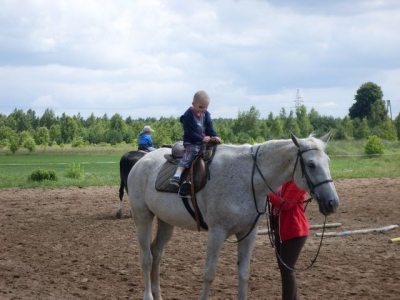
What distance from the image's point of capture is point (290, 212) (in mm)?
5422

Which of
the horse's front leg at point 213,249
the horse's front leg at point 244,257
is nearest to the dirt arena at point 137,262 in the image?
the horse's front leg at point 244,257

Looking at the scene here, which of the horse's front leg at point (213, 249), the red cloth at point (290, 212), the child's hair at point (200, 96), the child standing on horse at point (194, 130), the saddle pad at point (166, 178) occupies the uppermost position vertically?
the child's hair at point (200, 96)

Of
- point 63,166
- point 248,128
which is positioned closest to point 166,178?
point 63,166

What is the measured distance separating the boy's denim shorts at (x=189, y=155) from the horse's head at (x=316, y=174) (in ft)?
3.63

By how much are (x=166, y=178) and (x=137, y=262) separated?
267 cm

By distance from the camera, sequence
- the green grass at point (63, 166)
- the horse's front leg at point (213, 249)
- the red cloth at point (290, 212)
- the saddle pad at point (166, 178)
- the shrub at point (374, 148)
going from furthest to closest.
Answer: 1. the shrub at point (374, 148)
2. the green grass at point (63, 166)
3. the saddle pad at point (166, 178)
4. the red cloth at point (290, 212)
5. the horse's front leg at point (213, 249)

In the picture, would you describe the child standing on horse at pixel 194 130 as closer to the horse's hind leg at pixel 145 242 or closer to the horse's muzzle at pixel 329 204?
the horse's hind leg at pixel 145 242

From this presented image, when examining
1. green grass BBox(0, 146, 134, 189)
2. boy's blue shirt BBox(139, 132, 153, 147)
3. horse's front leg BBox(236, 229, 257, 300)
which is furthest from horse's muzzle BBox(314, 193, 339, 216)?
green grass BBox(0, 146, 134, 189)

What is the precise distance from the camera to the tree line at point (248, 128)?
159 feet

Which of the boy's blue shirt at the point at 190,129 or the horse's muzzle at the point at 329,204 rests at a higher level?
the boy's blue shirt at the point at 190,129

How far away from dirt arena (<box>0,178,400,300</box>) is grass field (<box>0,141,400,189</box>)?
Result: 5970 millimetres

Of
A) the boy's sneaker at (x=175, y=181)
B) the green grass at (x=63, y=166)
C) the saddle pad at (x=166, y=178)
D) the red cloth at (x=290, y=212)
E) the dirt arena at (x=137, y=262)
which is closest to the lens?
the red cloth at (x=290, y=212)

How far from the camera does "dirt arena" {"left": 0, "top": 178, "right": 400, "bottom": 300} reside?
21.6 feet

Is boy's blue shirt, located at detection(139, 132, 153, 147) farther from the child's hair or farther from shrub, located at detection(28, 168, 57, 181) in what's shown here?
shrub, located at detection(28, 168, 57, 181)
